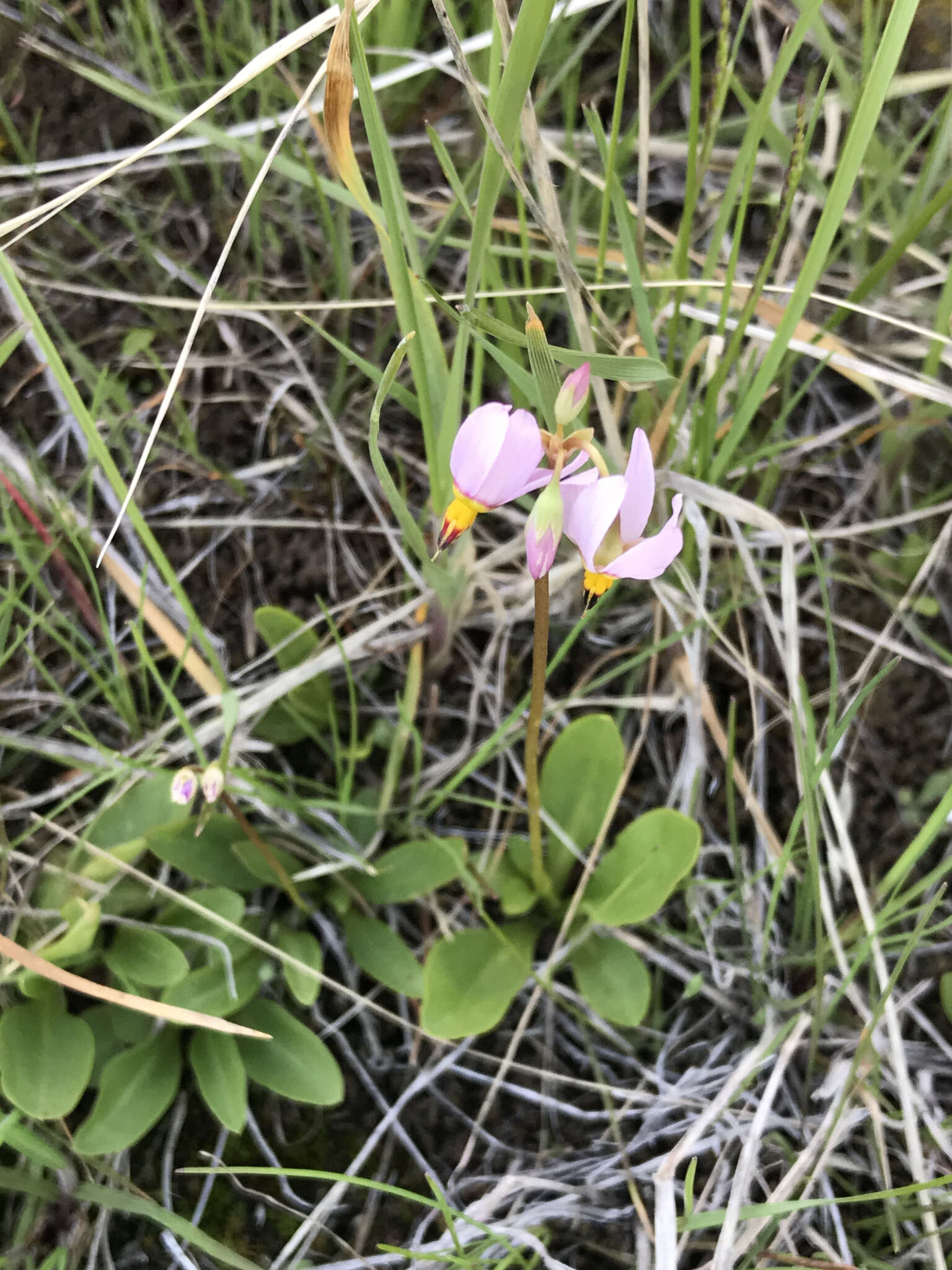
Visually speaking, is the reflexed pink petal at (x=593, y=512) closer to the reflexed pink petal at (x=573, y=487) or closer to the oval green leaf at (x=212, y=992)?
the reflexed pink petal at (x=573, y=487)

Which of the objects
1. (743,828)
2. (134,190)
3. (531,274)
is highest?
(134,190)

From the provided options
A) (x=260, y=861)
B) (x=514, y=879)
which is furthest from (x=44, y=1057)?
(x=514, y=879)

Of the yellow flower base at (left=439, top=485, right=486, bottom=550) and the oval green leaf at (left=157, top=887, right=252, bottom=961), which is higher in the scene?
the yellow flower base at (left=439, top=485, right=486, bottom=550)

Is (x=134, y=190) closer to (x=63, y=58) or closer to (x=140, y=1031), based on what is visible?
(x=63, y=58)

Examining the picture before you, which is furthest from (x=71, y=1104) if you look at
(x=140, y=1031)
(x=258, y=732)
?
(x=258, y=732)

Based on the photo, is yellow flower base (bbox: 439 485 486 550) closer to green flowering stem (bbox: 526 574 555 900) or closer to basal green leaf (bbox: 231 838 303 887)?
Result: green flowering stem (bbox: 526 574 555 900)

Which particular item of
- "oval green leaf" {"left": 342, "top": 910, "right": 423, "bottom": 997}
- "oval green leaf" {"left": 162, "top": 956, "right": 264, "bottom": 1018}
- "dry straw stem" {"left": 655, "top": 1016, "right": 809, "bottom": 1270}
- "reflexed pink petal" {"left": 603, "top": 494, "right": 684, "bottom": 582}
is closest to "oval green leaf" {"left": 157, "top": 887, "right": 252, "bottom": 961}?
"oval green leaf" {"left": 162, "top": 956, "right": 264, "bottom": 1018}
